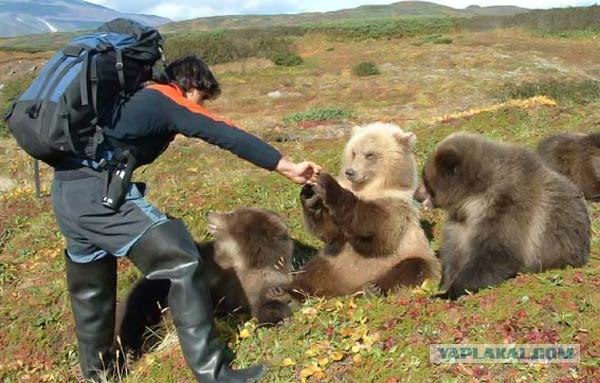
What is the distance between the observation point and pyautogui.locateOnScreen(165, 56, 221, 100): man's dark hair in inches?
208

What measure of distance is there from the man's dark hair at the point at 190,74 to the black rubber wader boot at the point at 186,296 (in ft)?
3.97

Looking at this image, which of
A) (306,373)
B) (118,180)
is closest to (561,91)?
(306,373)

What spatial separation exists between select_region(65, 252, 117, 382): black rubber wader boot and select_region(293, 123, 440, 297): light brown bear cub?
74.2 inches

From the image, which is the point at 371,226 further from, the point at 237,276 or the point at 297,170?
the point at 237,276

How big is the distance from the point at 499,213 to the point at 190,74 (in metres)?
2.84

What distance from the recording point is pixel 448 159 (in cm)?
576

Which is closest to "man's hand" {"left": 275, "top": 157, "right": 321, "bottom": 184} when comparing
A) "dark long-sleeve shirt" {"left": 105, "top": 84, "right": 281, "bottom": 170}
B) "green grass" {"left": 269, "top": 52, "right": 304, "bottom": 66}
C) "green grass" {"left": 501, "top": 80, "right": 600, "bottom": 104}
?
"dark long-sleeve shirt" {"left": 105, "top": 84, "right": 281, "bottom": 170}

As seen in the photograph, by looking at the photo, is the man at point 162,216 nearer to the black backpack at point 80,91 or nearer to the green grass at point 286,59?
the black backpack at point 80,91

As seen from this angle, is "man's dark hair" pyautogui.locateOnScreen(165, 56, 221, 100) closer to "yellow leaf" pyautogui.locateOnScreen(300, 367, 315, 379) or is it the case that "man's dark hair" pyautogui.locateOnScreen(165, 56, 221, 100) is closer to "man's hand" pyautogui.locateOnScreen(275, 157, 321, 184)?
"man's hand" pyautogui.locateOnScreen(275, 157, 321, 184)

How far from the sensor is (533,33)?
49.5m

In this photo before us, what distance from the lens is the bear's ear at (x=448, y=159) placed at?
225 inches

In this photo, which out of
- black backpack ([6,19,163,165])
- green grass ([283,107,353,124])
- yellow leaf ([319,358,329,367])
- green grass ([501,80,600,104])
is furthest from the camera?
green grass ([283,107,353,124])

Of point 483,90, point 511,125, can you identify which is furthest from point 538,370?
point 483,90

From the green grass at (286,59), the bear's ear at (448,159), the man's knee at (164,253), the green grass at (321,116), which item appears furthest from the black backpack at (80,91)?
the green grass at (286,59)
